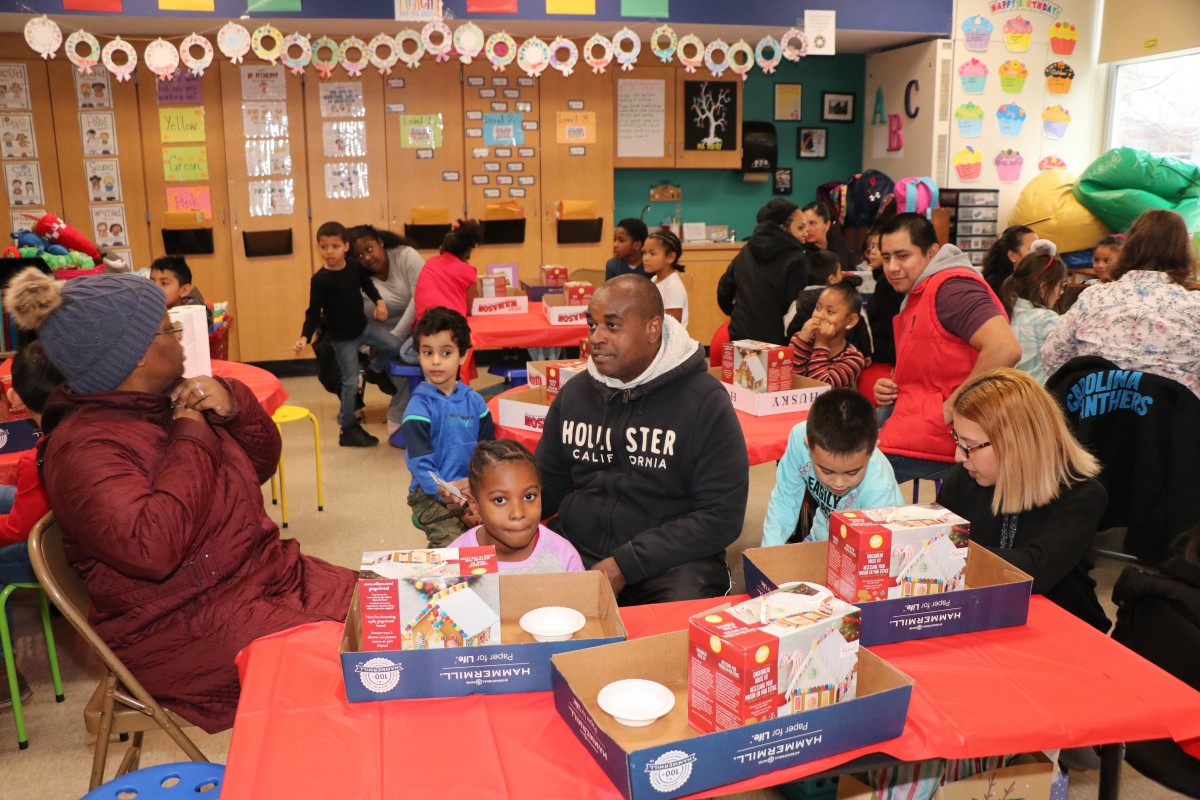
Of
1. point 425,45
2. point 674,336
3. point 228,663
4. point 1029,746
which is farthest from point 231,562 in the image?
point 425,45

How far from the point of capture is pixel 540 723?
1515 mm

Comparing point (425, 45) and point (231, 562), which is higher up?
point (425, 45)

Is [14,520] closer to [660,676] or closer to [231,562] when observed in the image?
[231,562]

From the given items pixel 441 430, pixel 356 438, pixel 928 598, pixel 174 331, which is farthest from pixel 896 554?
pixel 356 438

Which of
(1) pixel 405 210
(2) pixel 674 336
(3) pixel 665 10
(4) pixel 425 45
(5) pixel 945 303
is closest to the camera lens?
(2) pixel 674 336

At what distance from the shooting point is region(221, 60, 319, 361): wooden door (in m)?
7.57

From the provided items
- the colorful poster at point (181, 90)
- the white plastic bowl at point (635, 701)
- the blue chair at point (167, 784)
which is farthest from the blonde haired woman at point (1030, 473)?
the colorful poster at point (181, 90)

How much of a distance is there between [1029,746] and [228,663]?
1543 millimetres

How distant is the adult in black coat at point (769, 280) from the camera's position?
512 cm

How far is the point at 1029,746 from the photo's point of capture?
1479 mm

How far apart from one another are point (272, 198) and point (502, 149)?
6.17ft

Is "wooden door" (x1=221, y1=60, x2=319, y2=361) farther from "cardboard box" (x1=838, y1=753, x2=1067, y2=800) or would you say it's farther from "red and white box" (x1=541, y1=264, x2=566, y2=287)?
"cardboard box" (x1=838, y1=753, x2=1067, y2=800)

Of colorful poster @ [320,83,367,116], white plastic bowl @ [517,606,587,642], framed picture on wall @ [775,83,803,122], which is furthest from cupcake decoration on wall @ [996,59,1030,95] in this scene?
white plastic bowl @ [517,606,587,642]

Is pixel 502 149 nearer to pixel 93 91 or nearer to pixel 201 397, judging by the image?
pixel 93 91
